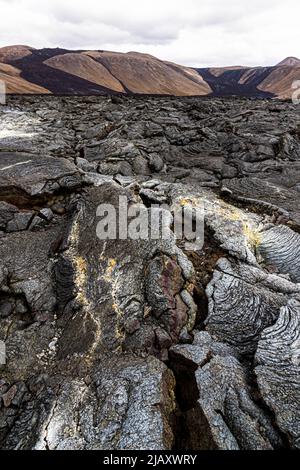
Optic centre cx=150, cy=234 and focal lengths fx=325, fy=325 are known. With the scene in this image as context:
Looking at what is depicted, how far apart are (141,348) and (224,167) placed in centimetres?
1042

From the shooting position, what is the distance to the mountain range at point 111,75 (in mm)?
52125

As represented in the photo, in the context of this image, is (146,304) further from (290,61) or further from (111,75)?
(290,61)

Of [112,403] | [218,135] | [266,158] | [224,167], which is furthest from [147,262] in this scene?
[218,135]

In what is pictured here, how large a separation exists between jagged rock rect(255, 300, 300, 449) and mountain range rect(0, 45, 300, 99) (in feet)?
158

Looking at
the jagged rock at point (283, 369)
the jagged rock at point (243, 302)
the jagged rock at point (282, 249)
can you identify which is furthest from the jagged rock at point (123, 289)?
the jagged rock at point (282, 249)

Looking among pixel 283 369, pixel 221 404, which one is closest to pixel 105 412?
pixel 221 404

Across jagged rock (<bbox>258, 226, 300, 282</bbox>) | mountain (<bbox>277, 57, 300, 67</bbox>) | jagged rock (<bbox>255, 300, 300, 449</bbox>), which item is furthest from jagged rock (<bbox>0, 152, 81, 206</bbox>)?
mountain (<bbox>277, 57, 300, 67</bbox>)

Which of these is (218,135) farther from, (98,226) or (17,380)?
(17,380)

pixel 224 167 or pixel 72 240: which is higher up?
pixel 224 167

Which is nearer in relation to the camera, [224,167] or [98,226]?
[98,226]

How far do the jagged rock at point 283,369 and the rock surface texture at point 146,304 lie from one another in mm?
23

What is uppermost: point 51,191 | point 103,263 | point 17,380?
point 51,191
